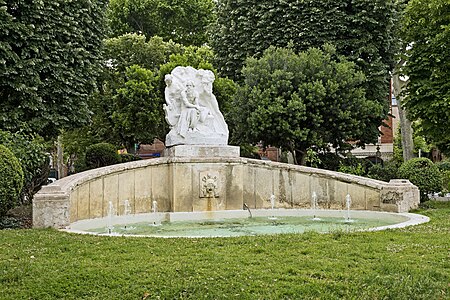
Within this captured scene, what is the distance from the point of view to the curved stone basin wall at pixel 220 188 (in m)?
12.5

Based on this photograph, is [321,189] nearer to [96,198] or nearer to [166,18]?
[96,198]

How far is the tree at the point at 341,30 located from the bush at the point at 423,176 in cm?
686

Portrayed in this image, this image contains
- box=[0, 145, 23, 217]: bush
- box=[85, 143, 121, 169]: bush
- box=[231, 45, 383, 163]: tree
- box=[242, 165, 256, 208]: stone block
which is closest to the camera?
box=[0, 145, 23, 217]: bush

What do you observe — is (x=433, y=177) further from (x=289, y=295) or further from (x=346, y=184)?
(x=289, y=295)

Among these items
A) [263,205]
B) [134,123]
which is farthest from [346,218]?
[134,123]

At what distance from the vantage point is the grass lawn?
18.6ft

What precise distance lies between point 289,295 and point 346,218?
763cm

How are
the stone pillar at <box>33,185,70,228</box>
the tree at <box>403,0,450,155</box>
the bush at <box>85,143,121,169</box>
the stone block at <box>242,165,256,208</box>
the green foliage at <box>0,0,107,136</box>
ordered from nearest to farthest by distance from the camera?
the stone pillar at <box>33,185,70,228</box>, the stone block at <box>242,165,256,208</box>, the tree at <box>403,0,450,155</box>, the green foliage at <box>0,0,107,136</box>, the bush at <box>85,143,121,169</box>

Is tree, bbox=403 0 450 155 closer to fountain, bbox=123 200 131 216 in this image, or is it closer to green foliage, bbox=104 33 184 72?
fountain, bbox=123 200 131 216

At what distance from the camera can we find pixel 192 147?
13.6m

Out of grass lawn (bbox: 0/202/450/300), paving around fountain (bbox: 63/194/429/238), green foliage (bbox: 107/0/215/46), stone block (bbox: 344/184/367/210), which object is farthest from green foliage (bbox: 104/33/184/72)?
grass lawn (bbox: 0/202/450/300)

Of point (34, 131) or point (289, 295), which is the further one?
point (34, 131)

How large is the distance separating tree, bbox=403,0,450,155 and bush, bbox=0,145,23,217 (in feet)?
37.9

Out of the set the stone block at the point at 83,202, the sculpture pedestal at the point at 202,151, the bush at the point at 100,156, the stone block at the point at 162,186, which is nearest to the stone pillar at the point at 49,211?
the stone block at the point at 83,202
